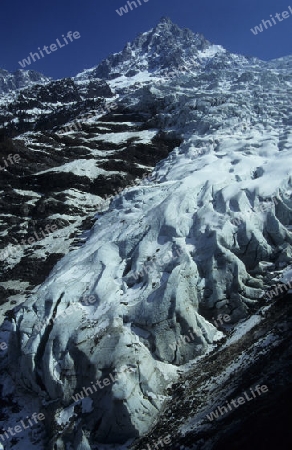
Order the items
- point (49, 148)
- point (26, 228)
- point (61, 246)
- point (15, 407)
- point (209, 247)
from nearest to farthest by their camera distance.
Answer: point (15, 407) → point (209, 247) → point (61, 246) → point (26, 228) → point (49, 148)

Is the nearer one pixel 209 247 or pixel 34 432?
pixel 34 432

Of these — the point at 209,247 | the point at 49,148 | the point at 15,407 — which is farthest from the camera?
the point at 49,148

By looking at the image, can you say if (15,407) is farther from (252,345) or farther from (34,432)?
(252,345)

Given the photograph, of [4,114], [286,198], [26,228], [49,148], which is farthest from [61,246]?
[4,114]

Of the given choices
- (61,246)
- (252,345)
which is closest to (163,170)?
(61,246)

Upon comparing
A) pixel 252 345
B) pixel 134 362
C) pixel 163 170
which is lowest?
pixel 252 345

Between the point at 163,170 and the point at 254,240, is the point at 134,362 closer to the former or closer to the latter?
the point at 254,240

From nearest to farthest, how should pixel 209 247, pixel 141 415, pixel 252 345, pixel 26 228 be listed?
1. pixel 141 415
2. pixel 252 345
3. pixel 209 247
4. pixel 26 228

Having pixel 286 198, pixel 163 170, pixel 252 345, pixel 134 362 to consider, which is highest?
pixel 163 170

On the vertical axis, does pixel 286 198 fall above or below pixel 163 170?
below
